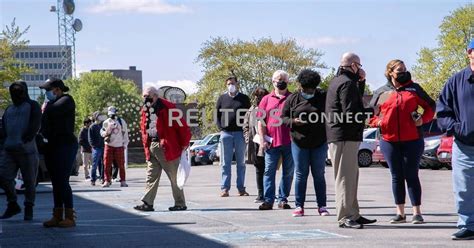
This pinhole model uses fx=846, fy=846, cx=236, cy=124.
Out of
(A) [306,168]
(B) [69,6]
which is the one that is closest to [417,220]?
(A) [306,168]

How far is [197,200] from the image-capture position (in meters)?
14.1

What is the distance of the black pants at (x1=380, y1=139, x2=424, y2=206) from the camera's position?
31.7ft

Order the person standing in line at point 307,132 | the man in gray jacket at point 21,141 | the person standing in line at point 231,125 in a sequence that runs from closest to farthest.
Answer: the person standing in line at point 307,132
the man in gray jacket at point 21,141
the person standing in line at point 231,125

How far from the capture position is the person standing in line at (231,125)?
14414mm

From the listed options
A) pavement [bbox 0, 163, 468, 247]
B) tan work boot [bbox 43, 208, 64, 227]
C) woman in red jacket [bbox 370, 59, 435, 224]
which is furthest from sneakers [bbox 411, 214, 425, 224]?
tan work boot [bbox 43, 208, 64, 227]

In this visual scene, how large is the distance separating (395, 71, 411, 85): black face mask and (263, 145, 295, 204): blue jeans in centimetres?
271

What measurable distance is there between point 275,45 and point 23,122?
60421mm

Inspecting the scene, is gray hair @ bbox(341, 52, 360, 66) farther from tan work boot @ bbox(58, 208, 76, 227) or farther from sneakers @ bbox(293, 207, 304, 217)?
tan work boot @ bbox(58, 208, 76, 227)

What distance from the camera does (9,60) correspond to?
1844 inches

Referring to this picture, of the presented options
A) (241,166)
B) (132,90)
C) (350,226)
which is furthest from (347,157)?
(132,90)

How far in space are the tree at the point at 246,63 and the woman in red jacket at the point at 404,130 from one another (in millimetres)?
59398

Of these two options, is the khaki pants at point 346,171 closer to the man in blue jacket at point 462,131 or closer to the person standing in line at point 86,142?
the man in blue jacket at point 462,131

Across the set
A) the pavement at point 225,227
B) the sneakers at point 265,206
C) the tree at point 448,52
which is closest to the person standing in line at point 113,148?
the pavement at point 225,227

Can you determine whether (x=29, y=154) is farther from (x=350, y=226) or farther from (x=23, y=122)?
(x=350, y=226)
